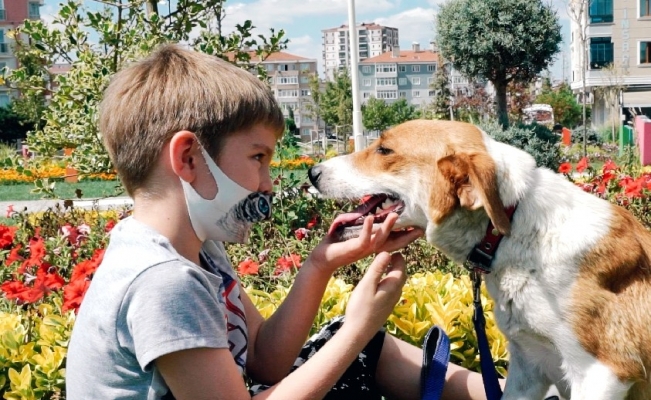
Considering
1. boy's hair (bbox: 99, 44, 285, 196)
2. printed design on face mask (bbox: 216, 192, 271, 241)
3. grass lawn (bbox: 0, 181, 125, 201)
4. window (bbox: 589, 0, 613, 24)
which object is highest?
window (bbox: 589, 0, 613, 24)

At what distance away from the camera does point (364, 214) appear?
2822mm

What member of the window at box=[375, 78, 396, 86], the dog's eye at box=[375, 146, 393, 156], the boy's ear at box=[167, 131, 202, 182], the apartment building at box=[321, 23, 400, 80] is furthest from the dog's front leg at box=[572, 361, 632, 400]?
the apartment building at box=[321, 23, 400, 80]

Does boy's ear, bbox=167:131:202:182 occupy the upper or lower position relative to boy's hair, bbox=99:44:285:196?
lower

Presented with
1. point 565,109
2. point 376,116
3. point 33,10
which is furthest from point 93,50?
point 33,10

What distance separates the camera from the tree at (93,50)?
6.43m

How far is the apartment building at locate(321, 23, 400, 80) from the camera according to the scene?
591 ft

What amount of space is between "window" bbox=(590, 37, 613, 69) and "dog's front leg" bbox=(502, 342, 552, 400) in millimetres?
46168

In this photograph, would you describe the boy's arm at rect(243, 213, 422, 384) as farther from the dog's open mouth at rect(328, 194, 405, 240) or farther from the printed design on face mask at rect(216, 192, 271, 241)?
the printed design on face mask at rect(216, 192, 271, 241)

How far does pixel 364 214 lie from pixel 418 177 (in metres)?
0.25

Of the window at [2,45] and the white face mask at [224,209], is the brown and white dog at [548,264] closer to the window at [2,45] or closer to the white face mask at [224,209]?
the white face mask at [224,209]

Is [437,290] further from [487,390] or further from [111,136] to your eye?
[111,136]

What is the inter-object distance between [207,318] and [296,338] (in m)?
0.71

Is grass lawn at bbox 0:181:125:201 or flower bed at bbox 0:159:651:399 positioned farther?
grass lawn at bbox 0:181:125:201

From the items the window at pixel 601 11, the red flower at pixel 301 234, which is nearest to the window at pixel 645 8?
the window at pixel 601 11
